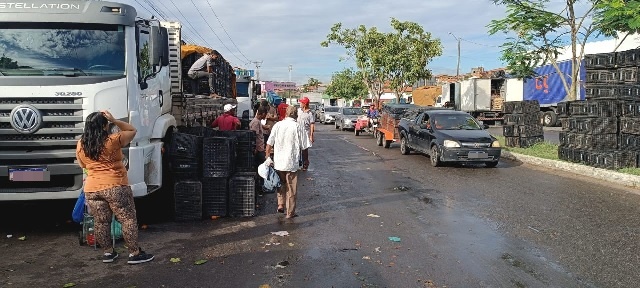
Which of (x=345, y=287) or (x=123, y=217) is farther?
(x=123, y=217)

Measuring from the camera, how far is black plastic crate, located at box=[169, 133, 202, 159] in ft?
25.7

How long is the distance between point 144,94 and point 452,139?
28.8 feet

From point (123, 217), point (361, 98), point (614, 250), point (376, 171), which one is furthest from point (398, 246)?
point (361, 98)

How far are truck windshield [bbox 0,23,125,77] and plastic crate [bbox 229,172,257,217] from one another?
225 centimetres

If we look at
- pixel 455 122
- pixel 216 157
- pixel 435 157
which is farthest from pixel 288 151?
pixel 455 122

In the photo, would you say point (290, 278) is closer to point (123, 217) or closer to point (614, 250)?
point (123, 217)

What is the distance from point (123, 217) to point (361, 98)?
69.0m

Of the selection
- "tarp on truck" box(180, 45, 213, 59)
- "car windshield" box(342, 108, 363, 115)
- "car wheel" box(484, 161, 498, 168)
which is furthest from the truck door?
"car windshield" box(342, 108, 363, 115)

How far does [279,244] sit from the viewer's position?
6457 mm

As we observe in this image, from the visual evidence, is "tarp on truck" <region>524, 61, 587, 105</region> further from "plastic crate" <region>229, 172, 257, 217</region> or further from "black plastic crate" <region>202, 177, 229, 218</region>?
"black plastic crate" <region>202, 177, 229, 218</region>

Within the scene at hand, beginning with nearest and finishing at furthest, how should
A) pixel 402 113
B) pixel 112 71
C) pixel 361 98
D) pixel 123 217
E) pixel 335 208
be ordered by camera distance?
pixel 123 217, pixel 112 71, pixel 335 208, pixel 402 113, pixel 361 98

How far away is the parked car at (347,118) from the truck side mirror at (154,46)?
2582 cm

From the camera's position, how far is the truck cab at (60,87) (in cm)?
635

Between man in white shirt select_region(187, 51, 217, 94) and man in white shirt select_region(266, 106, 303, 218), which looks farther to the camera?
man in white shirt select_region(187, 51, 217, 94)
